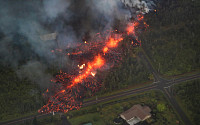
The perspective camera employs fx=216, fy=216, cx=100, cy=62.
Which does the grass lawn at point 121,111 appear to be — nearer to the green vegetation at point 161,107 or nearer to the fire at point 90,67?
the green vegetation at point 161,107

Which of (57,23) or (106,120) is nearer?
(106,120)

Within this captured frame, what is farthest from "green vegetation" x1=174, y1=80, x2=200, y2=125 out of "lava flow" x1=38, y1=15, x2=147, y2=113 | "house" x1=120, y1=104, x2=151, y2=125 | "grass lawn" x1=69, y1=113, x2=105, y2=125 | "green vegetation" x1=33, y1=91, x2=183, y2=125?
"lava flow" x1=38, y1=15, x2=147, y2=113

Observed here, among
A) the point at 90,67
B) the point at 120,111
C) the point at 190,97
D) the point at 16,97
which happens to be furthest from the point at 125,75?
the point at 16,97

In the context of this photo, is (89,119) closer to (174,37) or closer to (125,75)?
(125,75)

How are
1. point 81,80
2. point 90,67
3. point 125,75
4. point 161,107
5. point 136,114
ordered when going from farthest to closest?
1. point 90,67
2. point 125,75
3. point 81,80
4. point 161,107
5. point 136,114

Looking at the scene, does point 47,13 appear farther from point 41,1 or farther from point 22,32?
point 22,32

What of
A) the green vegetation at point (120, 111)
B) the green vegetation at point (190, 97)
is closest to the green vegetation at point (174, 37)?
the green vegetation at point (190, 97)

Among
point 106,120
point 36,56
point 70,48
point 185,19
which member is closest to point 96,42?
point 70,48
